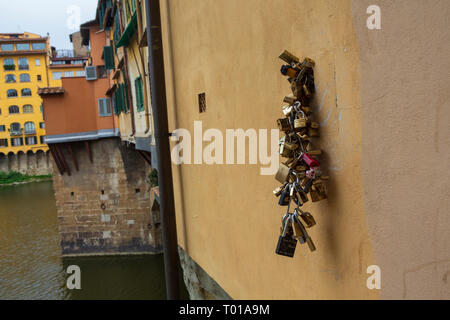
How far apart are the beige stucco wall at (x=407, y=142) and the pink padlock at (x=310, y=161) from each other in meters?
0.28

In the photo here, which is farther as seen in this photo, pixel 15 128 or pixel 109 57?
pixel 15 128

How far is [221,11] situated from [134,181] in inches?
630

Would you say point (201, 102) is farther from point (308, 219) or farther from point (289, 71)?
point (308, 219)

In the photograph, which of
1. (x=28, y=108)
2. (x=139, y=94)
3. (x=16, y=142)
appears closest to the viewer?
(x=139, y=94)

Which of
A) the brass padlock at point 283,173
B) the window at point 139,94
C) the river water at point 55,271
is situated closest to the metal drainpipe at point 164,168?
the brass padlock at point 283,173

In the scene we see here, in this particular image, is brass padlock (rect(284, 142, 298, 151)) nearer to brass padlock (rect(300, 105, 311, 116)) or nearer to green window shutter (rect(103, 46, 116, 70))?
brass padlock (rect(300, 105, 311, 116))

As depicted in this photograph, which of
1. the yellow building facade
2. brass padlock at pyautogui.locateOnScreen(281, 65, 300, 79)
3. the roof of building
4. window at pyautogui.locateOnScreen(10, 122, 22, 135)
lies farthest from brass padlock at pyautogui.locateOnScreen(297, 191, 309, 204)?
window at pyautogui.locateOnScreen(10, 122, 22, 135)

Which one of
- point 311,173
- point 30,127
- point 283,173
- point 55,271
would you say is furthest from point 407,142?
point 30,127

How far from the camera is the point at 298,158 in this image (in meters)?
2.40

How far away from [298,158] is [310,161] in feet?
0.27

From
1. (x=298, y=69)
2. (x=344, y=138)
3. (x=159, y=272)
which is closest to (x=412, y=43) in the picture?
(x=344, y=138)

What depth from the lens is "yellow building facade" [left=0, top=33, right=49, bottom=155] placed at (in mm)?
46562
